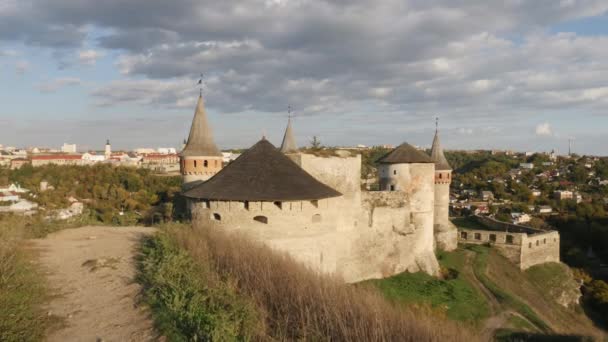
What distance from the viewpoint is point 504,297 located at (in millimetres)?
18078

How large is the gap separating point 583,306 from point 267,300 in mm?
25717

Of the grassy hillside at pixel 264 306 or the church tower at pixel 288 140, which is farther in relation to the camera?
the church tower at pixel 288 140

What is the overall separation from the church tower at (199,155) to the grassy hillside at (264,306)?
9765mm

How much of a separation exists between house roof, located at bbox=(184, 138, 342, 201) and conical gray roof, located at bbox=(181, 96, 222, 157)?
5.59 meters

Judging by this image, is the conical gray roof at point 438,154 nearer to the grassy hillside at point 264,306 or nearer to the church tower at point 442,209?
the church tower at point 442,209

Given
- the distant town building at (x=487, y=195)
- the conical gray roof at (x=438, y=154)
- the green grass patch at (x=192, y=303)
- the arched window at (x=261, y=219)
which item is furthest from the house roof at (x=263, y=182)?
the distant town building at (x=487, y=195)

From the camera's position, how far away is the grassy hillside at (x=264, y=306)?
5.80 meters

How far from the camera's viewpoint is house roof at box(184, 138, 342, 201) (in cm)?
1215

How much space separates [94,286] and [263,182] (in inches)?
214

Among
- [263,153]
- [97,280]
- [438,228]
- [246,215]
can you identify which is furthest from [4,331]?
[438,228]

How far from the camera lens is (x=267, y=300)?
7094 mm

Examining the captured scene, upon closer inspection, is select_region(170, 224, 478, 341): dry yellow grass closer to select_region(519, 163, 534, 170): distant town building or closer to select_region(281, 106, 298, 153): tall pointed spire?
select_region(281, 106, 298, 153): tall pointed spire

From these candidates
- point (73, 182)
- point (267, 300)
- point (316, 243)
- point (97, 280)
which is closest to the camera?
point (267, 300)

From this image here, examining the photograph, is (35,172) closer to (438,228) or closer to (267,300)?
(438,228)
